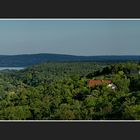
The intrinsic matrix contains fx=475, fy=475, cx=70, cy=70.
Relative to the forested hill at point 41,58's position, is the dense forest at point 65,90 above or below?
below

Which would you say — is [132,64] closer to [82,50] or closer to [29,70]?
[82,50]

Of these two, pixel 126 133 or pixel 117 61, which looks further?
pixel 117 61

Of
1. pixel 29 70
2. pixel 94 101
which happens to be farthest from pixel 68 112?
pixel 29 70

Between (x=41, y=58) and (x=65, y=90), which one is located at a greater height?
(x=41, y=58)

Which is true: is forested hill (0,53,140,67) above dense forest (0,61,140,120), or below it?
above
